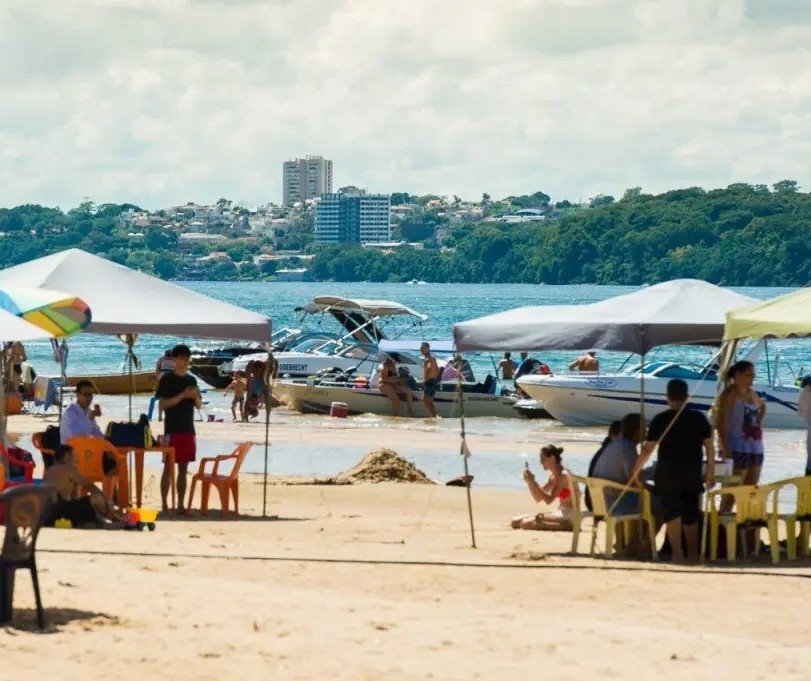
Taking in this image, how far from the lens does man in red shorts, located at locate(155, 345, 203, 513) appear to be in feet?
51.2

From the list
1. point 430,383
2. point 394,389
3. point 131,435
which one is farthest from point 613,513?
point 394,389

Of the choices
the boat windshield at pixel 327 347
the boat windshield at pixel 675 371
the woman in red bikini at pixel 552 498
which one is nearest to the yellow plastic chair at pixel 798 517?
the woman in red bikini at pixel 552 498

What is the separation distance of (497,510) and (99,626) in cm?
901

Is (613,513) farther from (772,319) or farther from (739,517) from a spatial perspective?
(772,319)

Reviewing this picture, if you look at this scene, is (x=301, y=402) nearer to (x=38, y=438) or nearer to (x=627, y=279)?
(x=38, y=438)

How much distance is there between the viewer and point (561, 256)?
187875mm

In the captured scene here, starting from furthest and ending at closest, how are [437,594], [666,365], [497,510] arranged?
[666,365] < [497,510] < [437,594]

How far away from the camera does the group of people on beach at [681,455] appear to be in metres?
13.2

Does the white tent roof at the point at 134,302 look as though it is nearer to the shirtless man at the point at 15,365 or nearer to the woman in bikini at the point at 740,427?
the woman in bikini at the point at 740,427

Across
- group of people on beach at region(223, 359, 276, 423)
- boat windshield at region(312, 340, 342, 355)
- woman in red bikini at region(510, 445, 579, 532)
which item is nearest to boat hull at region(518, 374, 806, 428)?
group of people on beach at region(223, 359, 276, 423)

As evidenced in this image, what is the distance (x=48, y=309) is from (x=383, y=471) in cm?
771

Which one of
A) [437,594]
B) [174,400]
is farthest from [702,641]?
[174,400]

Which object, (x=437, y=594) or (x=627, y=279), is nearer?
(x=437, y=594)

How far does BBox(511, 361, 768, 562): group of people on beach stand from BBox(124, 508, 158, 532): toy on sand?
3347 millimetres
